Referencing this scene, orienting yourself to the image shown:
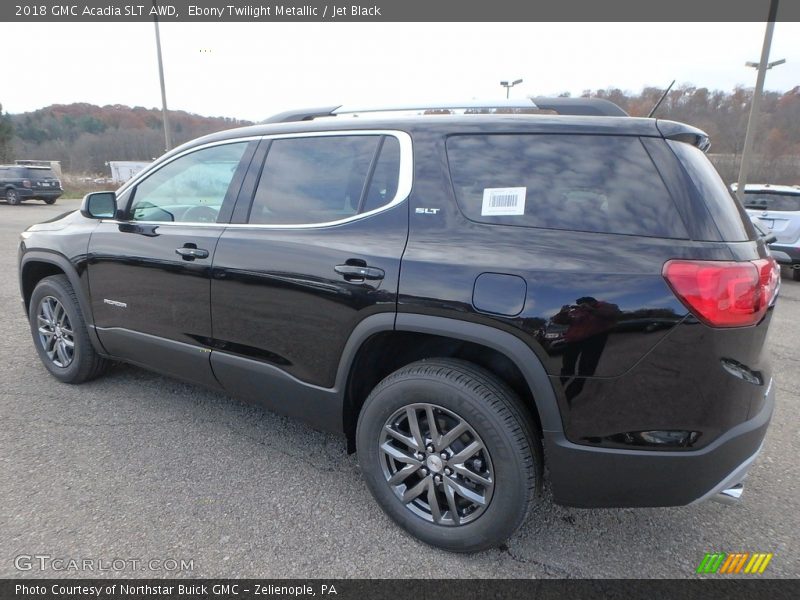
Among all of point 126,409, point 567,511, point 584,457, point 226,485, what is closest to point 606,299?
point 584,457

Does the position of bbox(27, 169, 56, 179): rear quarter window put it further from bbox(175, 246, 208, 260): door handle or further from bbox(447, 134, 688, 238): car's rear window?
bbox(447, 134, 688, 238): car's rear window

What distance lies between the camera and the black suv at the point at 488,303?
181 centimetres

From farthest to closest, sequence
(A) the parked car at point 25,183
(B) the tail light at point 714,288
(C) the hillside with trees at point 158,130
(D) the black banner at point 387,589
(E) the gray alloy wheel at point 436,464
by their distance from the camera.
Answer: (A) the parked car at point 25,183 < (C) the hillside with trees at point 158,130 < (E) the gray alloy wheel at point 436,464 < (D) the black banner at point 387,589 < (B) the tail light at point 714,288

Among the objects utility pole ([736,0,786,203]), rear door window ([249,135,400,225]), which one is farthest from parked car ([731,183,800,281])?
rear door window ([249,135,400,225])

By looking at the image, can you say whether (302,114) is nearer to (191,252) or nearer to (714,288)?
(191,252)

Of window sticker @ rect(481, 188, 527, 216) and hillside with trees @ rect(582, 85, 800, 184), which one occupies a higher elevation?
hillside with trees @ rect(582, 85, 800, 184)

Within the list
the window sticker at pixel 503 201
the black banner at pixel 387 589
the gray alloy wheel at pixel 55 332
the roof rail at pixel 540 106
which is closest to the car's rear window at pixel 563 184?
the window sticker at pixel 503 201

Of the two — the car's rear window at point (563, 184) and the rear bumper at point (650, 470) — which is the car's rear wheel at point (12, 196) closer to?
the car's rear window at point (563, 184)

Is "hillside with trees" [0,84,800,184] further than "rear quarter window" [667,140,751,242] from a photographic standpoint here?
Yes

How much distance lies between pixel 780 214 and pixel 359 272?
946 centimetres

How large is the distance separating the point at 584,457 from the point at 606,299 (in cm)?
61

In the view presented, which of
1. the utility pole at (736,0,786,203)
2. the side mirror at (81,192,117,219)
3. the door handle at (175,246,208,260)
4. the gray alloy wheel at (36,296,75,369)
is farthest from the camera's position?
the utility pole at (736,0,786,203)

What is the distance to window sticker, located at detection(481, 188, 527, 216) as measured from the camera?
6.77ft

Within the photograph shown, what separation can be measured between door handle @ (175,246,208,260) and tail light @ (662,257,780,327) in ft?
7.36
